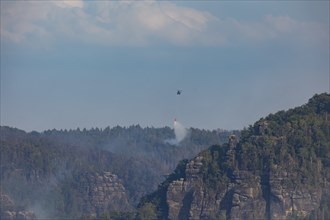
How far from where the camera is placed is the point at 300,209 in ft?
654

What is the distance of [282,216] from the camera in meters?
199

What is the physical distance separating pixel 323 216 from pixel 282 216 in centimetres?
499

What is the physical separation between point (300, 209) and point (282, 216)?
8.23ft

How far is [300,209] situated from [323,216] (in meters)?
3.25

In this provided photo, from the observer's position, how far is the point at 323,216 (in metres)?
198
